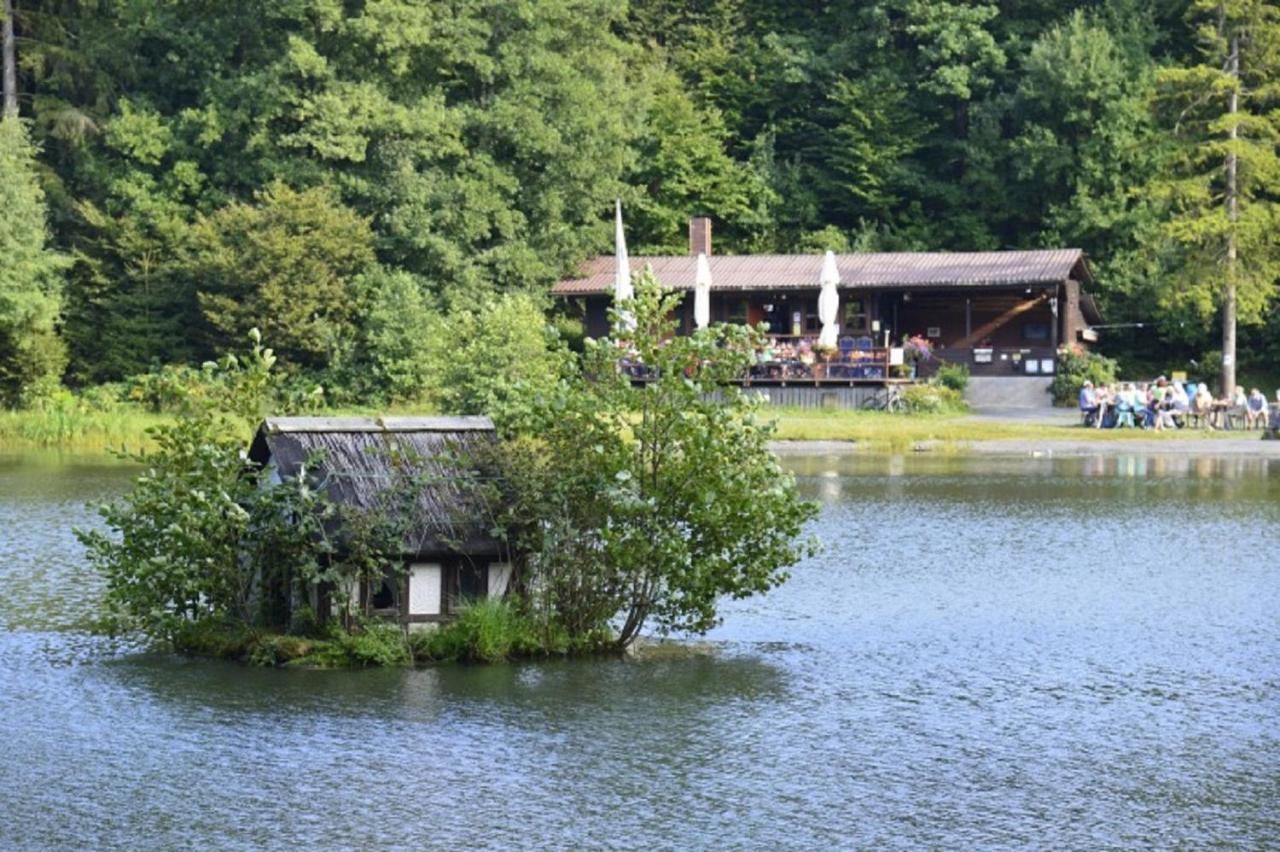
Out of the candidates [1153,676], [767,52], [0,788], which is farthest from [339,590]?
[767,52]

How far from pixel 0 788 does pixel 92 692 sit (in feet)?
11.1

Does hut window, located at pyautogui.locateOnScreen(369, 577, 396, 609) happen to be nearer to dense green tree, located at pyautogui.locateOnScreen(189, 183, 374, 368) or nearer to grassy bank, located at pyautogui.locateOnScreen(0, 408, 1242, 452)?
grassy bank, located at pyautogui.locateOnScreen(0, 408, 1242, 452)

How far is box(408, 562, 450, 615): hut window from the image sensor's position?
20.7 meters

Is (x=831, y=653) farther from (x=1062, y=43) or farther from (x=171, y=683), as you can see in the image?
(x=1062, y=43)

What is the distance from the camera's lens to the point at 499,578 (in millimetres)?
21062

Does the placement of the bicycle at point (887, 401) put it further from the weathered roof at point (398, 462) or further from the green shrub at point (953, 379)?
the weathered roof at point (398, 462)

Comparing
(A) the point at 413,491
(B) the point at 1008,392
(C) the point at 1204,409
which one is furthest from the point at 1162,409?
(A) the point at 413,491

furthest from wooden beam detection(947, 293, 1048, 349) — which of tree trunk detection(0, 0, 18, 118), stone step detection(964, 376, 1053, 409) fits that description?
tree trunk detection(0, 0, 18, 118)

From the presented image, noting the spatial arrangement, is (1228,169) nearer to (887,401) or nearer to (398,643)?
(887,401)

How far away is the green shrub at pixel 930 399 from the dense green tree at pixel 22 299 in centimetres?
2271

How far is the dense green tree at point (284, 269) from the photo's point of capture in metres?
55.1

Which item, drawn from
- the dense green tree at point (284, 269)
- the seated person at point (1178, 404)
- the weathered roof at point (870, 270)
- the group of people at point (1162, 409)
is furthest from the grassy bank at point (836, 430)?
the weathered roof at point (870, 270)

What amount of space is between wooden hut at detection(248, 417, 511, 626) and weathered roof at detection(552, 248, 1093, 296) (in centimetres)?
3681

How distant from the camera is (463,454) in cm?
2116
